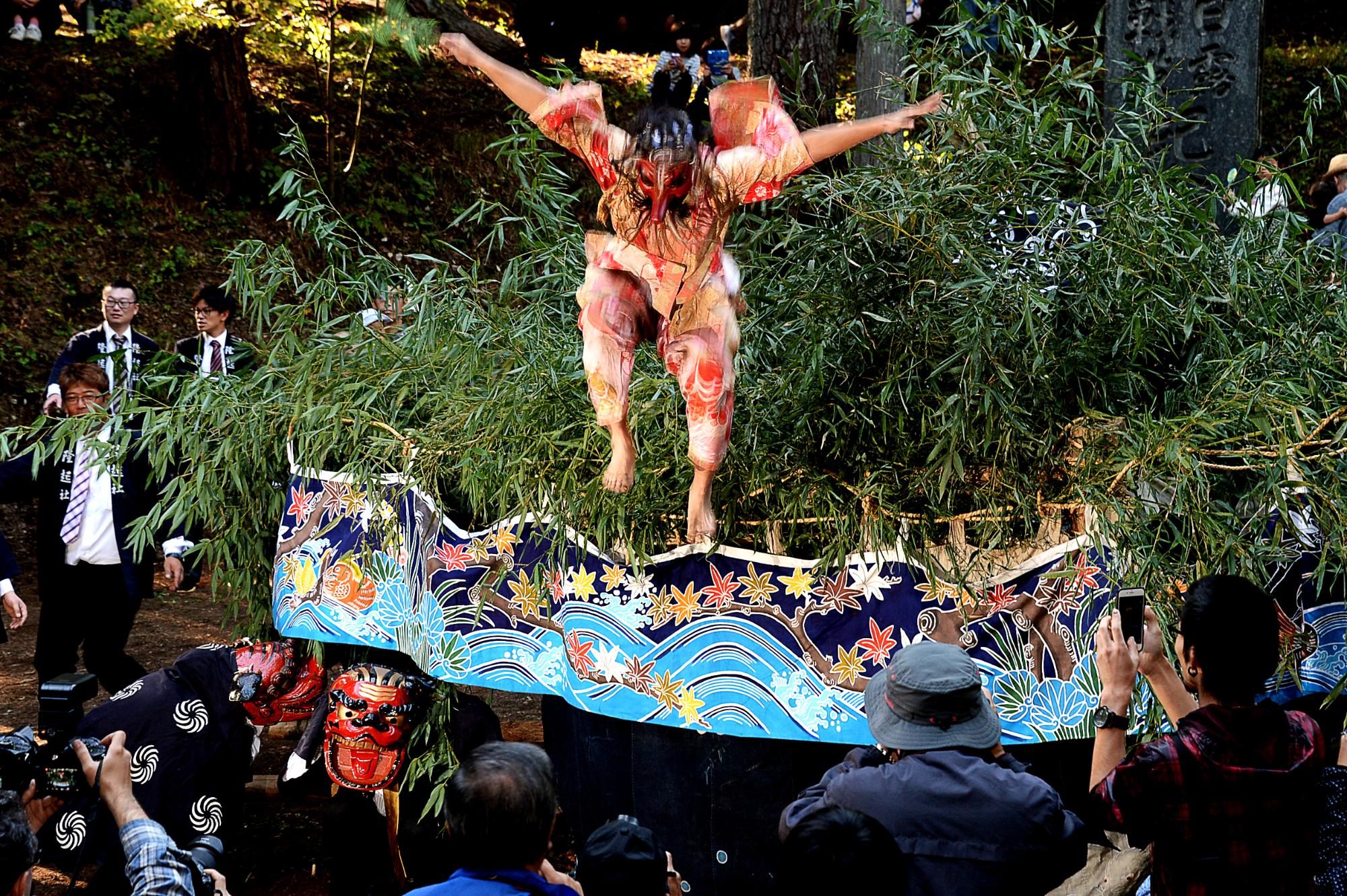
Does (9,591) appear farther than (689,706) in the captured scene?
Yes

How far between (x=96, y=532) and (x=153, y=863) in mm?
2720

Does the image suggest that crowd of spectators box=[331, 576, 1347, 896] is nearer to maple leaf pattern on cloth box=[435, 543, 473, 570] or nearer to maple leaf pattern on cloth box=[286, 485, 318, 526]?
maple leaf pattern on cloth box=[435, 543, 473, 570]

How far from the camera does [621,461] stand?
318cm

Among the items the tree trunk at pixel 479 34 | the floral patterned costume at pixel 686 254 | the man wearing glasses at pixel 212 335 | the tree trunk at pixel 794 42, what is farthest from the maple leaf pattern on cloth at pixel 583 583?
the tree trunk at pixel 479 34

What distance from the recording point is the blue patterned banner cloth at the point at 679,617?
310cm

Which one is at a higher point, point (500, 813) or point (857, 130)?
Result: point (857, 130)

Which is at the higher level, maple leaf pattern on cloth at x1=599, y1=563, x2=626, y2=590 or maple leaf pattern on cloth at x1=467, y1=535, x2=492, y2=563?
maple leaf pattern on cloth at x1=467, y1=535, x2=492, y2=563

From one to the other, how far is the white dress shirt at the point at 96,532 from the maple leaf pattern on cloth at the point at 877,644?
2721 mm

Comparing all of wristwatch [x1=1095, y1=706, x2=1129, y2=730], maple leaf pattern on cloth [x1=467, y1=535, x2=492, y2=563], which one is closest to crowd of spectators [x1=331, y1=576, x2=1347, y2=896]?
wristwatch [x1=1095, y1=706, x2=1129, y2=730]

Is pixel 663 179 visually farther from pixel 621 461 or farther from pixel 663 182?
pixel 621 461

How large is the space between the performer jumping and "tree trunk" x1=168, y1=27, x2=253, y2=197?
25.0 ft

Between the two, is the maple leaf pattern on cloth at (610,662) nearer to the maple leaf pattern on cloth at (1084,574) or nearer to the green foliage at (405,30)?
the maple leaf pattern on cloth at (1084,574)

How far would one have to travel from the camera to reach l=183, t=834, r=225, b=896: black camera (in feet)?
8.25

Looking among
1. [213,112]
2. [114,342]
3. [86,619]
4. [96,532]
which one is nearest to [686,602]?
[96,532]
